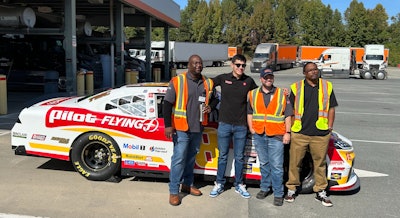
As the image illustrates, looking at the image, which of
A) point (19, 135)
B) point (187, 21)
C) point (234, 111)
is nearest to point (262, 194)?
point (234, 111)

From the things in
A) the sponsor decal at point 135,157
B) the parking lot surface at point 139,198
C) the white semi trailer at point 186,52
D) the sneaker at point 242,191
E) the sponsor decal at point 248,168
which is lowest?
the parking lot surface at point 139,198

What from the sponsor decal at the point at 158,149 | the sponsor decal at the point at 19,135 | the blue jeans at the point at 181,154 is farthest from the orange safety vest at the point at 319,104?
the sponsor decal at the point at 19,135

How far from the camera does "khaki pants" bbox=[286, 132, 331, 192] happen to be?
4.66 metres

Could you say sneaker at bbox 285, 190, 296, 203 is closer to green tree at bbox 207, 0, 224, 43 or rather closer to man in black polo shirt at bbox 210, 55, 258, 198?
man in black polo shirt at bbox 210, 55, 258, 198

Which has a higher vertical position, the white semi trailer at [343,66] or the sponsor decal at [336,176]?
the white semi trailer at [343,66]

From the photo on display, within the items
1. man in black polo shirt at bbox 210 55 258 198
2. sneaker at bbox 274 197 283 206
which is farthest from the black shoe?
man in black polo shirt at bbox 210 55 258 198

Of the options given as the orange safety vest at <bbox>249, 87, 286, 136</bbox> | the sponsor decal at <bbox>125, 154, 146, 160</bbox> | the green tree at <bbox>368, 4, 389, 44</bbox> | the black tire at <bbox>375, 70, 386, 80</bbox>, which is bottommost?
the sponsor decal at <bbox>125, 154, 146, 160</bbox>

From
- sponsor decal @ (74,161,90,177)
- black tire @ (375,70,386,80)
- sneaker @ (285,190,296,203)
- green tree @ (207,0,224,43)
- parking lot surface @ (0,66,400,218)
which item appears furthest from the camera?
green tree @ (207,0,224,43)

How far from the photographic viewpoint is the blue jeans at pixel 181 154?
4617mm

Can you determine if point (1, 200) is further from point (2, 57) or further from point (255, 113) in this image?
point (2, 57)

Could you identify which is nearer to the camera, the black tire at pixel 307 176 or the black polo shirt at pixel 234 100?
the black polo shirt at pixel 234 100

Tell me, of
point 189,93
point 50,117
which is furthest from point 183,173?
point 50,117

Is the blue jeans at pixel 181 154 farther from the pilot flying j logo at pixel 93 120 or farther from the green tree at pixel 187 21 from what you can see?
the green tree at pixel 187 21

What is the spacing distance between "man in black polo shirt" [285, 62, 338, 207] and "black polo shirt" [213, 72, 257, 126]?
55cm
